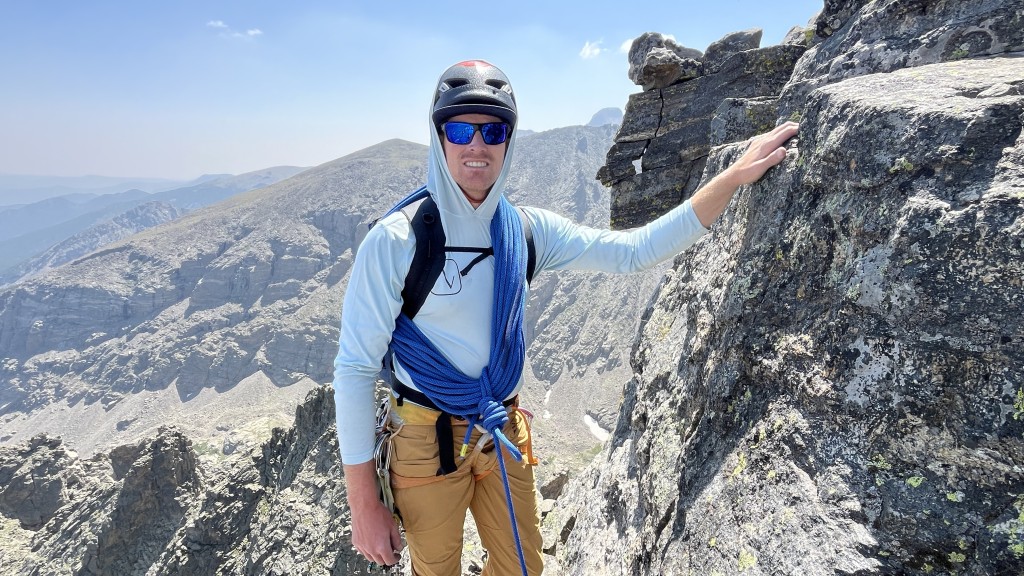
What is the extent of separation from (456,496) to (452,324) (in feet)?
5.67

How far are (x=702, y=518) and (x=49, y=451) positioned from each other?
5930cm

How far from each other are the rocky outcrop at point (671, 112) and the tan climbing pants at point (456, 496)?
14194 millimetres

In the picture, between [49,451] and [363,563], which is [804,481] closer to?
[363,563]

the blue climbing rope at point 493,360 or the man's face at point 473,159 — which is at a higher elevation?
the man's face at point 473,159

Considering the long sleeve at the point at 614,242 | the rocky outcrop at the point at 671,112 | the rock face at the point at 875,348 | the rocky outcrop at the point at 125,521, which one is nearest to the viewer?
the rock face at the point at 875,348

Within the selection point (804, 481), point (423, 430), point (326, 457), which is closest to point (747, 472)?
point (804, 481)

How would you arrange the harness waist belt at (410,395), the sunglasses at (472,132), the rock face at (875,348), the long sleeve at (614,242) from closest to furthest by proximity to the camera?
the rock face at (875,348)
the sunglasses at (472,132)
the harness waist belt at (410,395)
the long sleeve at (614,242)

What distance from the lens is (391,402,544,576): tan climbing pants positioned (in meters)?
4.56

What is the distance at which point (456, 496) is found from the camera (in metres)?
4.79

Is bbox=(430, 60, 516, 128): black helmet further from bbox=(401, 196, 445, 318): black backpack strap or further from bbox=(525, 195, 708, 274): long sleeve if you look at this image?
bbox=(525, 195, 708, 274): long sleeve

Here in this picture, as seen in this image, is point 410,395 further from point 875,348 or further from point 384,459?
point 875,348

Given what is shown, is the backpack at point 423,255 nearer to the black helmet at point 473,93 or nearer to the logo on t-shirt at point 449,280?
the logo on t-shirt at point 449,280

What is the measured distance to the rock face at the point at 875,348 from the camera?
2.75 metres

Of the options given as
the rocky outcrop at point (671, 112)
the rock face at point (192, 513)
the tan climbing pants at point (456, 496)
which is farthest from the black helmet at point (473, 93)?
the rock face at point (192, 513)
